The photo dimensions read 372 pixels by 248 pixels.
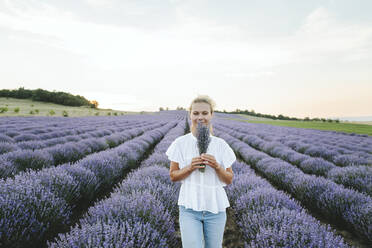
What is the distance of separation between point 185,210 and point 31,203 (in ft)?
5.85

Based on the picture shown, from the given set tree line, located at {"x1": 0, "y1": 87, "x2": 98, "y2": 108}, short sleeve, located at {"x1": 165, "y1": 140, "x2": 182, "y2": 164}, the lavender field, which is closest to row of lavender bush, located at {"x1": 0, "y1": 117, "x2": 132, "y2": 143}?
the lavender field

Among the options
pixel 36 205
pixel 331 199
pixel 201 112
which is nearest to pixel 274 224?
pixel 201 112

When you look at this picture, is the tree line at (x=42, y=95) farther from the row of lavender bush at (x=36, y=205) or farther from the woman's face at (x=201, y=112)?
the woman's face at (x=201, y=112)

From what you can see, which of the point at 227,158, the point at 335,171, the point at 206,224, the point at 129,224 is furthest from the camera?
the point at 335,171

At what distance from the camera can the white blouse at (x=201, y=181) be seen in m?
1.33

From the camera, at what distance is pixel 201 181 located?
1.40 m

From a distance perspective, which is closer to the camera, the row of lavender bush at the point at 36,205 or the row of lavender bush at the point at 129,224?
the row of lavender bush at the point at 129,224

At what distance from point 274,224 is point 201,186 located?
A: 3.41 ft

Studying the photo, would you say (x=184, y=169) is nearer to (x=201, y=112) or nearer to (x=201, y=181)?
(x=201, y=181)

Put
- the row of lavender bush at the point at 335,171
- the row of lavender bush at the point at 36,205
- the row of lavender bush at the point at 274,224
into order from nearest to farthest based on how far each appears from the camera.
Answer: the row of lavender bush at the point at 274,224, the row of lavender bush at the point at 36,205, the row of lavender bush at the point at 335,171

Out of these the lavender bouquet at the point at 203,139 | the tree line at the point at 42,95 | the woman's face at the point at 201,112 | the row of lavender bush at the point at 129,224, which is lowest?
the row of lavender bush at the point at 129,224

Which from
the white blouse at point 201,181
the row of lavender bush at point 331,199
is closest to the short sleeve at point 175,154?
the white blouse at point 201,181

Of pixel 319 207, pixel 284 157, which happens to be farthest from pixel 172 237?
pixel 284 157

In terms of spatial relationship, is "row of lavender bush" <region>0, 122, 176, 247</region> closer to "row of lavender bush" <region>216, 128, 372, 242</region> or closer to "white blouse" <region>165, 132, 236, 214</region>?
"white blouse" <region>165, 132, 236, 214</region>
